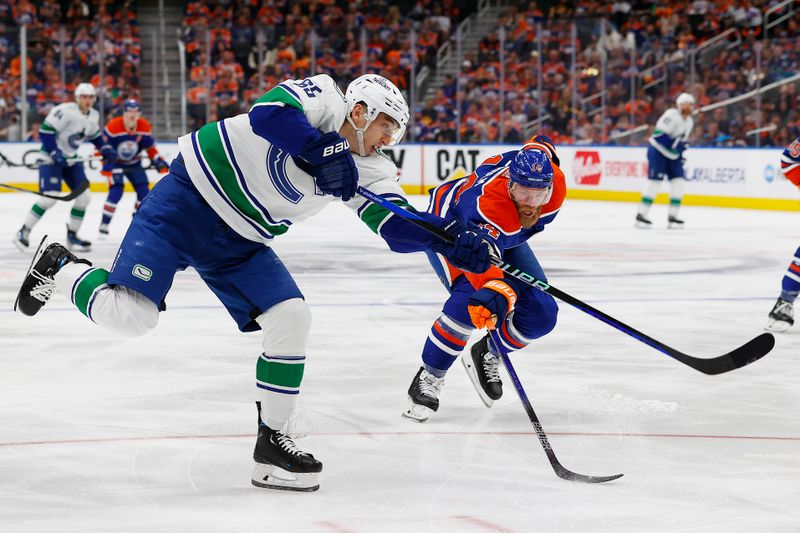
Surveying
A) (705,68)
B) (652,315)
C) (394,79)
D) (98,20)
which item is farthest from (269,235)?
(98,20)

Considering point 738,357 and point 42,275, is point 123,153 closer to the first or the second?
point 42,275

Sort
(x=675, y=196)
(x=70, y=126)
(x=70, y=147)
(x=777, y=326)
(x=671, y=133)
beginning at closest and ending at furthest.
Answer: (x=777, y=326) < (x=70, y=147) < (x=70, y=126) < (x=675, y=196) < (x=671, y=133)

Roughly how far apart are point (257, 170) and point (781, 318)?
3.46 meters

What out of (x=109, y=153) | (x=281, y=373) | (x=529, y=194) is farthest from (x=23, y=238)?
(x=281, y=373)

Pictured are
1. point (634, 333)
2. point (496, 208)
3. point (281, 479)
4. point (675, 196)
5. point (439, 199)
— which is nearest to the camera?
point (281, 479)

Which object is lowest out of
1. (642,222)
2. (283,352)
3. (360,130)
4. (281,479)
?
(642,222)

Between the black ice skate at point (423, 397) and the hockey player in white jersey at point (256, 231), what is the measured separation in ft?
2.52

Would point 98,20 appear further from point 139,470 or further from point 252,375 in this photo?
point 139,470

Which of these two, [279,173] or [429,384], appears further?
[429,384]

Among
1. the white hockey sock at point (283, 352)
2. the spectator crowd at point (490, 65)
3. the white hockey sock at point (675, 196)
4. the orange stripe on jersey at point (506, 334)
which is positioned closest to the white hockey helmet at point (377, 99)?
the white hockey sock at point (283, 352)

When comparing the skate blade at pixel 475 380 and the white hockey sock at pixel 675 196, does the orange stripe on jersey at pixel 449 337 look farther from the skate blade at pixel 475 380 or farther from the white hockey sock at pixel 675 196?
the white hockey sock at pixel 675 196

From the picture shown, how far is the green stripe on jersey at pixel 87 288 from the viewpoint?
118 inches

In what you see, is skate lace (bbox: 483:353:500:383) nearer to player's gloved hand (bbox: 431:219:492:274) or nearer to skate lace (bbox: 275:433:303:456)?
player's gloved hand (bbox: 431:219:492:274)

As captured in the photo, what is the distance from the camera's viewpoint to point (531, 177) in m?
3.60
